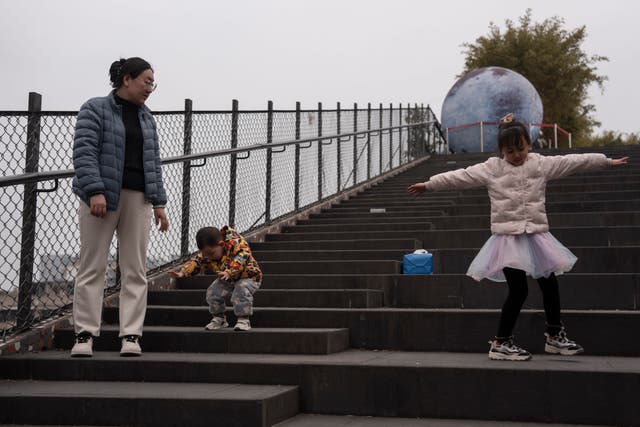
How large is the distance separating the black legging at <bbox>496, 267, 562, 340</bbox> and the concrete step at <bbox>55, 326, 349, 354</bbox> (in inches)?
41.7

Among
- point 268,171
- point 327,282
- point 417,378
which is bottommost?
point 417,378

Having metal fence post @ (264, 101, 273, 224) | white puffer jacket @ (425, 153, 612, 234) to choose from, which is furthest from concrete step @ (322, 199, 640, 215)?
white puffer jacket @ (425, 153, 612, 234)

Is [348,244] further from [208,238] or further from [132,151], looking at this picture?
[132,151]

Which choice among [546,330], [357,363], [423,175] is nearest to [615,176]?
[423,175]

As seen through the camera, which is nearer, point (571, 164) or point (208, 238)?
point (571, 164)

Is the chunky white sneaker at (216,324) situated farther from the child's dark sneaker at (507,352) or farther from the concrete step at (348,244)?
the concrete step at (348,244)

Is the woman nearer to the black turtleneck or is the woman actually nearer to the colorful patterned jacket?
the black turtleneck

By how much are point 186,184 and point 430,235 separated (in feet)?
7.84

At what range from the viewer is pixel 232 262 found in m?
5.21

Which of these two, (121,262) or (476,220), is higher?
(476,220)

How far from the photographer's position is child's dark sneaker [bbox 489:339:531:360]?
4402 mm

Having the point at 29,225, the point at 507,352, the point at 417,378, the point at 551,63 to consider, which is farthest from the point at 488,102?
the point at 417,378

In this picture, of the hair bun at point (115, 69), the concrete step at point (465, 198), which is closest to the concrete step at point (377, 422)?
the hair bun at point (115, 69)

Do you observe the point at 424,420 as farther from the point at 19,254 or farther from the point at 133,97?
the point at 19,254
